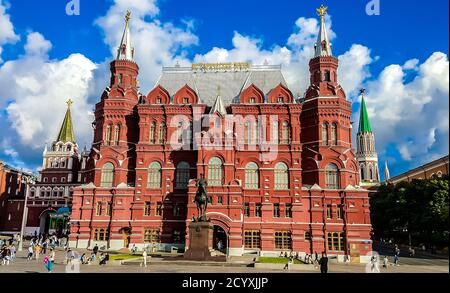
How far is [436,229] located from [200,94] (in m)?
39.9

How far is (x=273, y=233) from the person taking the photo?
177 ft

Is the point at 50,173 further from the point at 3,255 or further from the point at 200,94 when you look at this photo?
the point at 3,255

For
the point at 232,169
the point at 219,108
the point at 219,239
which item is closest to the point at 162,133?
the point at 219,108

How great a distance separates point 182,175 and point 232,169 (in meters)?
8.07

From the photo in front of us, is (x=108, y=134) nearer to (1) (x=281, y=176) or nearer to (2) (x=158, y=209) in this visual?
(2) (x=158, y=209)

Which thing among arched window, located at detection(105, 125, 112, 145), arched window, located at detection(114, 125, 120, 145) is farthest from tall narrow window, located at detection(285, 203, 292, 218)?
arched window, located at detection(105, 125, 112, 145)

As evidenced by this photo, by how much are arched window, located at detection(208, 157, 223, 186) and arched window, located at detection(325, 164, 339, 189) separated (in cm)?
1483

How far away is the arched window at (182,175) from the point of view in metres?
57.3

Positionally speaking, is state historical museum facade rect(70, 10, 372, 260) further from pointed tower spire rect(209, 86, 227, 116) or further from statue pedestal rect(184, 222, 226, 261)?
statue pedestal rect(184, 222, 226, 261)

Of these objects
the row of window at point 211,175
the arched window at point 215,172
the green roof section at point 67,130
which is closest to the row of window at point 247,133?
the row of window at point 211,175

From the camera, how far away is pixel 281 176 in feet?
185

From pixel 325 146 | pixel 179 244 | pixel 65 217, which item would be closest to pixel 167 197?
pixel 179 244

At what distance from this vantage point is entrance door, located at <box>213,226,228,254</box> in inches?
2108

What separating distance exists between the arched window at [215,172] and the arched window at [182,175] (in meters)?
4.63
